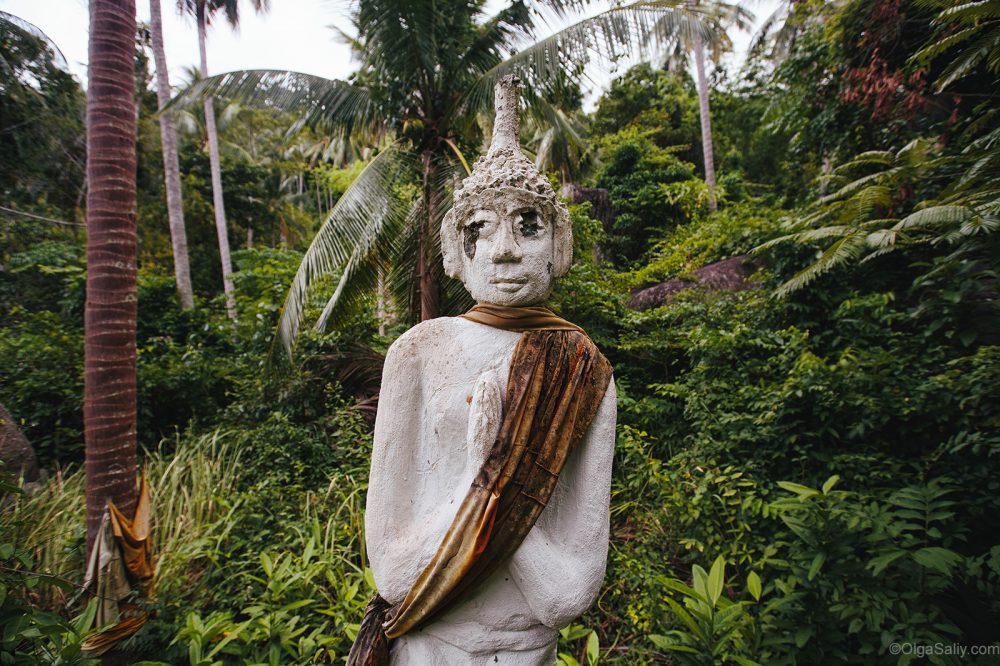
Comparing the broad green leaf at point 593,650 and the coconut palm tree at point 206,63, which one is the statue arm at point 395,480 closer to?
the broad green leaf at point 593,650

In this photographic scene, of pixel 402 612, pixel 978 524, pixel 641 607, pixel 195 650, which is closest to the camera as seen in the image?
pixel 402 612

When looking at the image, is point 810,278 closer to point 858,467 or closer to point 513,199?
point 858,467

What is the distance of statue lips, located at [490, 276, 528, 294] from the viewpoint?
4.61 feet

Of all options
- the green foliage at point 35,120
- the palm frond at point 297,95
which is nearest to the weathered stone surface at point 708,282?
the palm frond at point 297,95

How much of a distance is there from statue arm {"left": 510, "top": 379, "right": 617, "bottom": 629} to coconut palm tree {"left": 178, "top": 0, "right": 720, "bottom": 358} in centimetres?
421

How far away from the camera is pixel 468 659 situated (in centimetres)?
128

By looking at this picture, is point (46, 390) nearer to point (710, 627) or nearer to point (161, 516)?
point (161, 516)

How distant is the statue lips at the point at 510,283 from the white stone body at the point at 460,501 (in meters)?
0.13

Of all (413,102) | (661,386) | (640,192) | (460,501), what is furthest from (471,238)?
A: (640,192)

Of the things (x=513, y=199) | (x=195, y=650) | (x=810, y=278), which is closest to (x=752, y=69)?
(x=810, y=278)

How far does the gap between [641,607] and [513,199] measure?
302 centimetres

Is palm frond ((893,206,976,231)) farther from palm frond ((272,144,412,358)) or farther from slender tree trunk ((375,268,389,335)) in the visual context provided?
slender tree trunk ((375,268,389,335))

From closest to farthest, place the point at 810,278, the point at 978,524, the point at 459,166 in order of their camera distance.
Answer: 1. the point at 978,524
2. the point at 810,278
3. the point at 459,166

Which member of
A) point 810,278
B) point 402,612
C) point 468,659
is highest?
point 810,278
